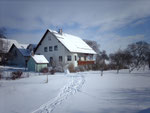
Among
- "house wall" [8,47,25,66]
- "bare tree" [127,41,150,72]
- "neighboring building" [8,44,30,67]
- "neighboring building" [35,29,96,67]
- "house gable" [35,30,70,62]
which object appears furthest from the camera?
"house wall" [8,47,25,66]

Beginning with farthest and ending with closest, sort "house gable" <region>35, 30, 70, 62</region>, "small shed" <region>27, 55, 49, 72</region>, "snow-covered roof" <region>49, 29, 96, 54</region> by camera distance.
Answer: "house gable" <region>35, 30, 70, 62</region>, "snow-covered roof" <region>49, 29, 96, 54</region>, "small shed" <region>27, 55, 49, 72</region>

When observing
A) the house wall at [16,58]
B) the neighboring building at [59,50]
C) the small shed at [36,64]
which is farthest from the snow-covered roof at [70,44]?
the house wall at [16,58]

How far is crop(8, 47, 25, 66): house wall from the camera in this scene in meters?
24.7

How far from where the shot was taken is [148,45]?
1389 cm

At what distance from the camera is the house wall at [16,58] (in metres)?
24.7

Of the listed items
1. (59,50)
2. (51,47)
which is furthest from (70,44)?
(51,47)

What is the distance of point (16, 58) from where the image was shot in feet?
83.3

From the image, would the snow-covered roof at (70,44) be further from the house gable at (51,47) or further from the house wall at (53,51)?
the house wall at (53,51)

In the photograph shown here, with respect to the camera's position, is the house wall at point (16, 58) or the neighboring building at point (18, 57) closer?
the neighboring building at point (18, 57)

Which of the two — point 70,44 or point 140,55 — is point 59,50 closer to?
point 70,44

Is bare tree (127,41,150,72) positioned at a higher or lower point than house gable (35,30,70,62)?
lower

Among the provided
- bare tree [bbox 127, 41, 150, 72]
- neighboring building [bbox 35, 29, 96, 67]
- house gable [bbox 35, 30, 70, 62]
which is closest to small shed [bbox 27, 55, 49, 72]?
neighboring building [bbox 35, 29, 96, 67]

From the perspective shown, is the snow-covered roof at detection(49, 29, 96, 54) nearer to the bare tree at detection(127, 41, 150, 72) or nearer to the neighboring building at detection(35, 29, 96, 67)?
the neighboring building at detection(35, 29, 96, 67)

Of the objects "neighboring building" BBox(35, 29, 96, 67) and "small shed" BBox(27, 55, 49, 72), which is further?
"neighboring building" BBox(35, 29, 96, 67)
